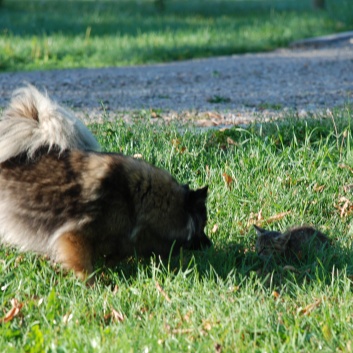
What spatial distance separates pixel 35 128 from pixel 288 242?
1807 mm

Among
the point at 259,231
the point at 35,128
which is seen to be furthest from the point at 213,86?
the point at 35,128

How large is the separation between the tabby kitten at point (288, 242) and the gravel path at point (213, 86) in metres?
2.67

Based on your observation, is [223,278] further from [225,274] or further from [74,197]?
[74,197]

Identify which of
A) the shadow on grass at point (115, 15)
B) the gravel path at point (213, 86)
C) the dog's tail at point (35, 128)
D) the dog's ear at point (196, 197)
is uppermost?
the dog's tail at point (35, 128)

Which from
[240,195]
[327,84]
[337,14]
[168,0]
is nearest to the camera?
[240,195]

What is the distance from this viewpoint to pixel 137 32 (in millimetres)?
16531

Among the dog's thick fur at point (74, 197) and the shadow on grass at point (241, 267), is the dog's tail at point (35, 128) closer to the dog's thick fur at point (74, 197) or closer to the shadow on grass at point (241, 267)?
the dog's thick fur at point (74, 197)

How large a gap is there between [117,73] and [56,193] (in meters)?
7.50

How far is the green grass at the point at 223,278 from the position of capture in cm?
404

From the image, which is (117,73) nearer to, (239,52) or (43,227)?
(239,52)

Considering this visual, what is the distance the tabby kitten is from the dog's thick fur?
1.68 ft

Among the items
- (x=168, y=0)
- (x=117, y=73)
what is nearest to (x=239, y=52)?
(x=117, y=73)

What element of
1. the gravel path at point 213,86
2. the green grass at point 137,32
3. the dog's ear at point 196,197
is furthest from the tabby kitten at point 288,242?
the green grass at point 137,32

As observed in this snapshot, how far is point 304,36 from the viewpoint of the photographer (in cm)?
1642
